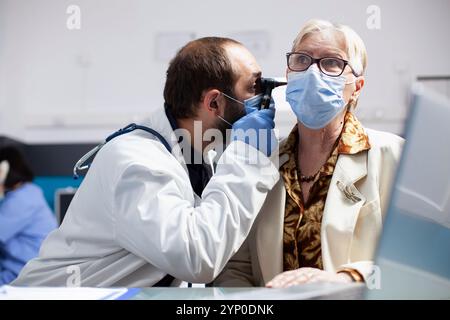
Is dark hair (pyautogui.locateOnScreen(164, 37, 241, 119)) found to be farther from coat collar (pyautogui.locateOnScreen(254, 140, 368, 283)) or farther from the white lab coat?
coat collar (pyautogui.locateOnScreen(254, 140, 368, 283))

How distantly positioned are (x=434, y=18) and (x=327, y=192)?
1454 mm

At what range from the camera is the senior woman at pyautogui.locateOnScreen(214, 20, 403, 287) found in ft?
3.79

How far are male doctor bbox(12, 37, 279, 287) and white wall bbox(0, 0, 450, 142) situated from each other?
0.29m

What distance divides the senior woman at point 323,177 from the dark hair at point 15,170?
2.12 m

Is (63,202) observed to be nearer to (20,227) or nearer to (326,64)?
(20,227)

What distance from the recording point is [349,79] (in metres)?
1.28

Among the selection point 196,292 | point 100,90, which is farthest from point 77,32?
point 196,292

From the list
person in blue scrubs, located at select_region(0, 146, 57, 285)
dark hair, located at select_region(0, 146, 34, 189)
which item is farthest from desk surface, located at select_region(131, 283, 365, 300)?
dark hair, located at select_region(0, 146, 34, 189)

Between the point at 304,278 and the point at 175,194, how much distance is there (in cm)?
36

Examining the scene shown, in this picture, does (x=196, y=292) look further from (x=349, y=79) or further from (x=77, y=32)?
(x=77, y=32)

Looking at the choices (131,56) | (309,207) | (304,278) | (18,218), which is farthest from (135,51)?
(304,278)

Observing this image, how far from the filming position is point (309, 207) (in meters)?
1.22
